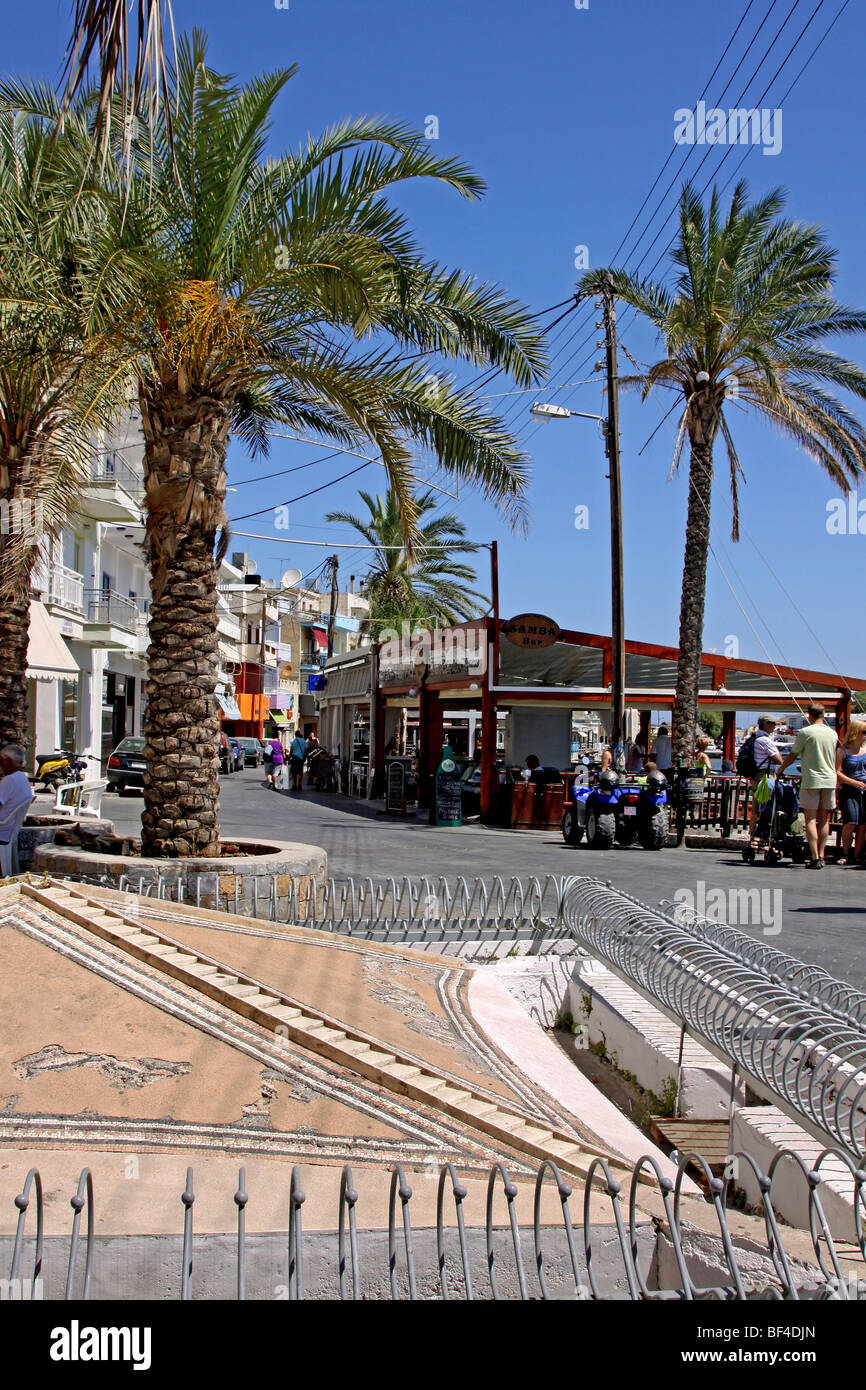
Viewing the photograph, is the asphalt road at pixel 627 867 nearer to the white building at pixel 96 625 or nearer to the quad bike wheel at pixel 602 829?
the quad bike wheel at pixel 602 829

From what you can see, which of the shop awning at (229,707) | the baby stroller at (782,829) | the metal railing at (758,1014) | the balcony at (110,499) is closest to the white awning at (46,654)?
the balcony at (110,499)

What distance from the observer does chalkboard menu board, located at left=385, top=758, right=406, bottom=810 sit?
75.4 ft

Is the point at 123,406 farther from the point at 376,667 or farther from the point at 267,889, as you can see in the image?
the point at 376,667

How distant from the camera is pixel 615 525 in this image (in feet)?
65.1

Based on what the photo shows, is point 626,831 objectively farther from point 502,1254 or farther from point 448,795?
point 502,1254

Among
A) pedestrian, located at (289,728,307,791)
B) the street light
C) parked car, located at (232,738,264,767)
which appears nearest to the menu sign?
the street light

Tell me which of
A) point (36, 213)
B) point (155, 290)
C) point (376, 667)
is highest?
point (36, 213)

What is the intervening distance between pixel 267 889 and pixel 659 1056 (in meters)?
3.31

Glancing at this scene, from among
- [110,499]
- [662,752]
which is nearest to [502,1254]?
[662,752]

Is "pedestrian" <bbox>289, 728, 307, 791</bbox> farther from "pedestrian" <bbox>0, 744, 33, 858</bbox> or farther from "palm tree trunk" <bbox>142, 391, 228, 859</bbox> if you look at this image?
"palm tree trunk" <bbox>142, 391, 228, 859</bbox>

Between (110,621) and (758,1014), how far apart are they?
3051 cm

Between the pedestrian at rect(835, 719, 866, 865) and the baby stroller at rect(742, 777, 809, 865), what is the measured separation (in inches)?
22.1
